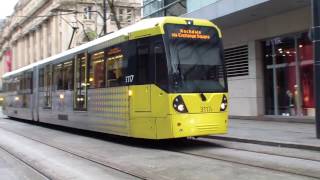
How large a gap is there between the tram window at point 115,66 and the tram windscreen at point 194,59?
1907mm

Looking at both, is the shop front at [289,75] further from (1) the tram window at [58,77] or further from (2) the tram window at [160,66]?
(2) the tram window at [160,66]

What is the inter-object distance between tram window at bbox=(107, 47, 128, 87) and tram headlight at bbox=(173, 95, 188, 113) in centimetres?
229

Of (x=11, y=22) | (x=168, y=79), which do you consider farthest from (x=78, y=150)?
(x=11, y=22)

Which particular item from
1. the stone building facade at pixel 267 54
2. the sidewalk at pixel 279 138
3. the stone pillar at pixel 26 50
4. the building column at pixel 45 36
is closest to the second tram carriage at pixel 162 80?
the sidewalk at pixel 279 138

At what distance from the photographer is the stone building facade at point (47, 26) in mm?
62000

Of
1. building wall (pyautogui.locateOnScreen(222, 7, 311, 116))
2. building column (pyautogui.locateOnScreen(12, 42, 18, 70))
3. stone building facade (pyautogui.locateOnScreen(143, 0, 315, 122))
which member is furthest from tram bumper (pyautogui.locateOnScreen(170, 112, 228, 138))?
building column (pyautogui.locateOnScreen(12, 42, 18, 70))

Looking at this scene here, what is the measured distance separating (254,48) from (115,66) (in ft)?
36.1

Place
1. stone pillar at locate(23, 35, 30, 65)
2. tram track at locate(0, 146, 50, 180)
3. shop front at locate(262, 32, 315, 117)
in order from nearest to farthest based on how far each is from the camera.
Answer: tram track at locate(0, 146, 50, 180), shop front at locate(262, 32, 315, 117), stone pillar at locate(23, 35, 30, 65)

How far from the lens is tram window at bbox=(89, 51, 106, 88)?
666 inches

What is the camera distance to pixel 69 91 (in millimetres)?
20328

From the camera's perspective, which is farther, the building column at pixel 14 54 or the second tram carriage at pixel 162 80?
the building column at pixel 14 54

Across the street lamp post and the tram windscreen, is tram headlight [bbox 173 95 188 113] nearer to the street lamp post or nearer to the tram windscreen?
the tram windscreen

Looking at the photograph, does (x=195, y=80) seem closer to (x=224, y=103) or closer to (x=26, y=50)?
(x=224, y=103)

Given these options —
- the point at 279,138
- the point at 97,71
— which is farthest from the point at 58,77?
the point at 279,138
